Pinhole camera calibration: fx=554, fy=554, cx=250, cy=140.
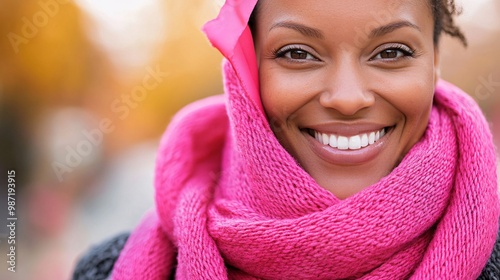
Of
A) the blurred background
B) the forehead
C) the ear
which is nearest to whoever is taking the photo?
the forehead

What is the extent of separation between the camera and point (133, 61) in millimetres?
9125

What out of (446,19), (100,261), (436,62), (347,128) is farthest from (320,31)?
(100,261)

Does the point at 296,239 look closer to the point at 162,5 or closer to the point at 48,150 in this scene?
the point at 48,150

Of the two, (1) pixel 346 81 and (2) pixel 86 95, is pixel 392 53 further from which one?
(2) pixel 86 95

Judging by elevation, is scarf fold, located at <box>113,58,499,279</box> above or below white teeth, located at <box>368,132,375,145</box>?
below

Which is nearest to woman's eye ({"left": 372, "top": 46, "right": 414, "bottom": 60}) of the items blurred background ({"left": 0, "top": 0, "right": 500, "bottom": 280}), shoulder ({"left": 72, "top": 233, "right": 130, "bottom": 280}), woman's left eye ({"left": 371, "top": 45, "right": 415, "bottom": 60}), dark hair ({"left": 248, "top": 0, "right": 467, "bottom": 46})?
woman's left eye ({"left": 371, "top": 45, "right": 415, "bottom": 60})

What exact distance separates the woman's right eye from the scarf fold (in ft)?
0.51

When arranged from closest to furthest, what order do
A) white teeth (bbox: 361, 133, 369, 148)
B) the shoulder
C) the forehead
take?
the forehead → white teeth (bbox: 361, 133, 369, 148) → the shoulder

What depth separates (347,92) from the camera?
1.45 meters

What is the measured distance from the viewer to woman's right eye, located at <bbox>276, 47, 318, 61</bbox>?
154 centimetres

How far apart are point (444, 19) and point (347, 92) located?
55cm

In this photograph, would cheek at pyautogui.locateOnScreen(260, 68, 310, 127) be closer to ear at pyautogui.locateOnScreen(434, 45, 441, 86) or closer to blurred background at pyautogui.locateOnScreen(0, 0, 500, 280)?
ear at pyautogui.locateOnScreen(434, 45, 441, 86)

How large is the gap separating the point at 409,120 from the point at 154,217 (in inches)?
37.3

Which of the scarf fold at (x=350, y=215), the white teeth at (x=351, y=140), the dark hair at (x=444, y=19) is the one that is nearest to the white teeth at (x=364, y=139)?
the white teeth at (x=351, y=140)
